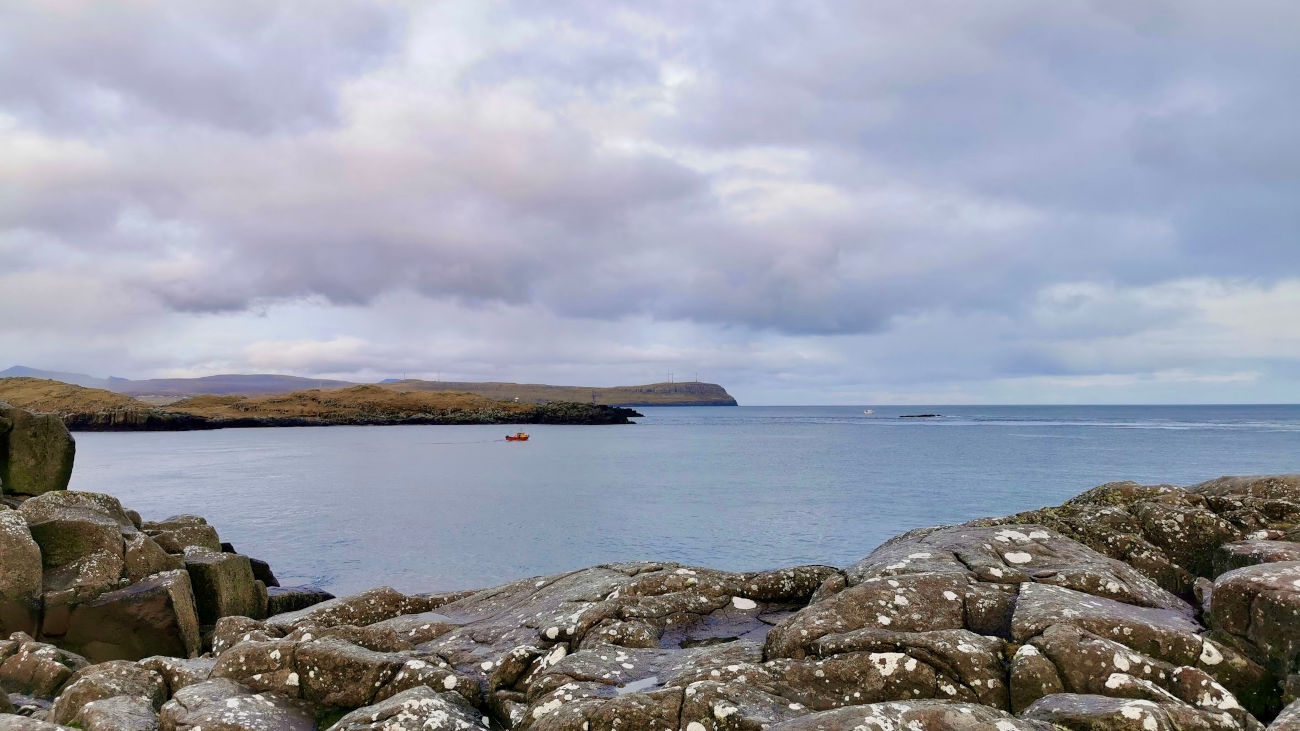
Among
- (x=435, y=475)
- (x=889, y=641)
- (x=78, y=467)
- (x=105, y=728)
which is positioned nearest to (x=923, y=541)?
(x=889, y=641)

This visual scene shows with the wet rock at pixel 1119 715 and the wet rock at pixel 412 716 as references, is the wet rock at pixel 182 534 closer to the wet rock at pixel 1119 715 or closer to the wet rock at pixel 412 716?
the wet rock at pixel 412 716

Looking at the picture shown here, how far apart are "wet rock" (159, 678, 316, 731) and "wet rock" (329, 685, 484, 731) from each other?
2.78 feet

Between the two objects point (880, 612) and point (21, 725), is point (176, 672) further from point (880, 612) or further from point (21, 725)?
point (880, 612)

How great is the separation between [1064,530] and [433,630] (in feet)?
36.2

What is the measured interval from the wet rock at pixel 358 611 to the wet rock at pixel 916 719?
9.23 metres

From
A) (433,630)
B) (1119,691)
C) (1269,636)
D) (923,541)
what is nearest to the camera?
(1119,691)

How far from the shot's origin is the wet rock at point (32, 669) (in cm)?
1130

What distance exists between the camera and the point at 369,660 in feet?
31.7

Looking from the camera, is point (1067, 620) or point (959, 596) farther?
point (959, 596)

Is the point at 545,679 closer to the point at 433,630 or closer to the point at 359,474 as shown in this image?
the point at 433,630

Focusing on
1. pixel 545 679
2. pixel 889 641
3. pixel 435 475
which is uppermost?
pixel 889 641

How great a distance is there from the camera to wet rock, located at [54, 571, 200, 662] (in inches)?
596

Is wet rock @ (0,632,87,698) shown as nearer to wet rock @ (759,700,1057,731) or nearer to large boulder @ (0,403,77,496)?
wet rock @ (759,700,1057,731)

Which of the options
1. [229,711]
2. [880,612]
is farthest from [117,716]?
[880,612]
